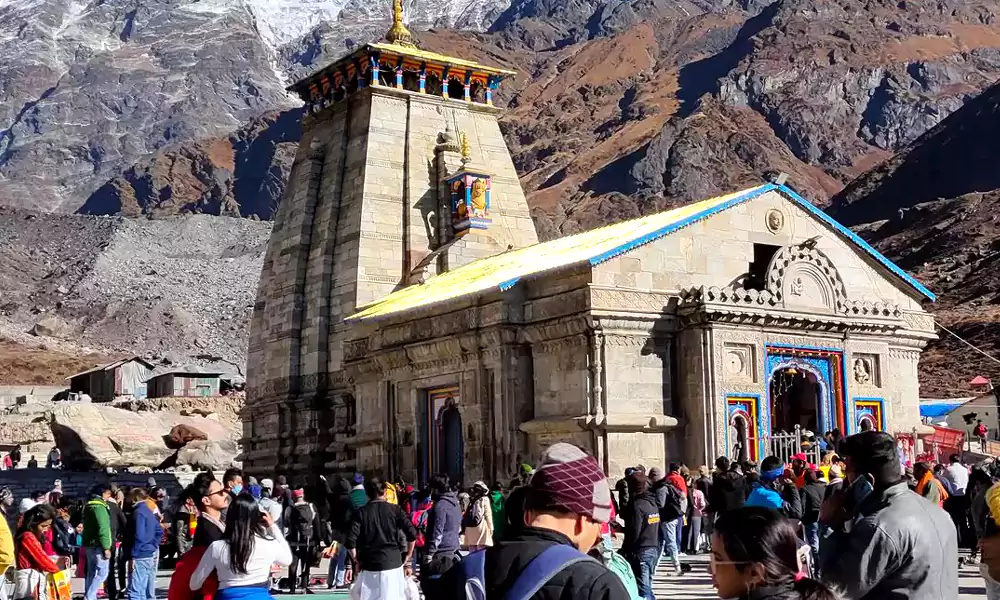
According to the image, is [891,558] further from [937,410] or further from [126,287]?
[126,287]

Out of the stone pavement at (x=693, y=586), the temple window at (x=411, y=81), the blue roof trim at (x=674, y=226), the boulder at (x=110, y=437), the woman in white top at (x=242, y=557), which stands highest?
the temple window at (x=411, y=81)

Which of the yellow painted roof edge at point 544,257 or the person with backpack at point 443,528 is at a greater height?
the yellow painted roof edge at point 544,257

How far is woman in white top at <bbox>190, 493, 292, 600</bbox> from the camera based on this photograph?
28.3ft

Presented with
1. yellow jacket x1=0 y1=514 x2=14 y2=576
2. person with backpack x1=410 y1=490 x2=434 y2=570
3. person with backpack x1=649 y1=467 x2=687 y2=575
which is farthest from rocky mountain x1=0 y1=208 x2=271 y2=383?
yellow jacket x1=0 y1=514 x2=14 y2=576

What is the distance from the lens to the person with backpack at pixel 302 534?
18656 millimetres

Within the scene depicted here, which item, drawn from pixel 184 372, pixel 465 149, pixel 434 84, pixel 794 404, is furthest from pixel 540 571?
pixel 184 372

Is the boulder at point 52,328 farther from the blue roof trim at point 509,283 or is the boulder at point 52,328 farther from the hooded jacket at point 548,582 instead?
the hooded jacket at point 548,582

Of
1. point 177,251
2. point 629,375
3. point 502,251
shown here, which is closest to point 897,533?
point 629,375

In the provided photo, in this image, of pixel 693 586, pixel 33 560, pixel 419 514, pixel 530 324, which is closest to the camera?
pixel 33 560

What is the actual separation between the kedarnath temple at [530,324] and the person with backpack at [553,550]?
19.8m

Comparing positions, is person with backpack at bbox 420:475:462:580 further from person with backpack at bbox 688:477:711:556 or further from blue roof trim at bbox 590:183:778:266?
A: blue roof trim at bbox 590:183:778:266

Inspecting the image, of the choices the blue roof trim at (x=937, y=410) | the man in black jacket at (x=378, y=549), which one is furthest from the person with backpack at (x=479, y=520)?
the blue roof trim at (x=937, y=410)

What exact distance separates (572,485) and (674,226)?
→ 21549 mm

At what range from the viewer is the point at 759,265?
92.2 ft
